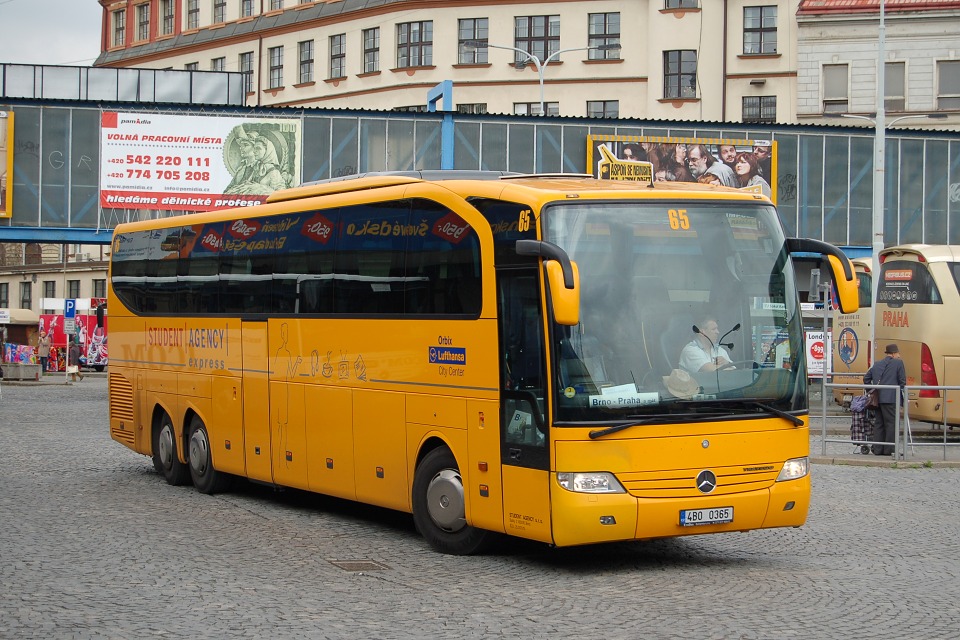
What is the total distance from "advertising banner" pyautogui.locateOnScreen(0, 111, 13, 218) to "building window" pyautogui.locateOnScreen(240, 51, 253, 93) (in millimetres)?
37812

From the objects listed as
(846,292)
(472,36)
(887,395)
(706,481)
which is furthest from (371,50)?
(706,481)

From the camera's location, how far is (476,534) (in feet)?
39.0

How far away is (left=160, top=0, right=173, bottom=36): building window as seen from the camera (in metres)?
90.1

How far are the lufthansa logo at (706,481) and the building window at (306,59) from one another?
71.2m

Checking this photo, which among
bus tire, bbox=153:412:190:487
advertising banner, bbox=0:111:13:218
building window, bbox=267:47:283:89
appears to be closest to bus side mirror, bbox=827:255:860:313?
bus tire, bbox=153:412:190:487

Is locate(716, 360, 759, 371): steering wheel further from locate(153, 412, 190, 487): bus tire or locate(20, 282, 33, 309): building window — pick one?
locate(20, 282, 33, 309): building window

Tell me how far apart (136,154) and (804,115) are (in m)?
35.5

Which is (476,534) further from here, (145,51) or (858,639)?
(145,51)

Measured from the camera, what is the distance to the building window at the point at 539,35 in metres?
73.8

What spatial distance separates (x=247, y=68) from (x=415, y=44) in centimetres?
1288

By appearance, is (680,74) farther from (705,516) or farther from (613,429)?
(613,429)

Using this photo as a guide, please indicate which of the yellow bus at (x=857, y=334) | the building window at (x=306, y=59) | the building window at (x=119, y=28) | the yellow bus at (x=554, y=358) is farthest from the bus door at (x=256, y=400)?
the building window at (x=119, y=28)

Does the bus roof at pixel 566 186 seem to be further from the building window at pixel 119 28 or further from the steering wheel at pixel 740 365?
the building window at pixel 119 28

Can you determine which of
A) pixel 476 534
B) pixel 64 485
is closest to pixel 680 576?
pixel 476 534
